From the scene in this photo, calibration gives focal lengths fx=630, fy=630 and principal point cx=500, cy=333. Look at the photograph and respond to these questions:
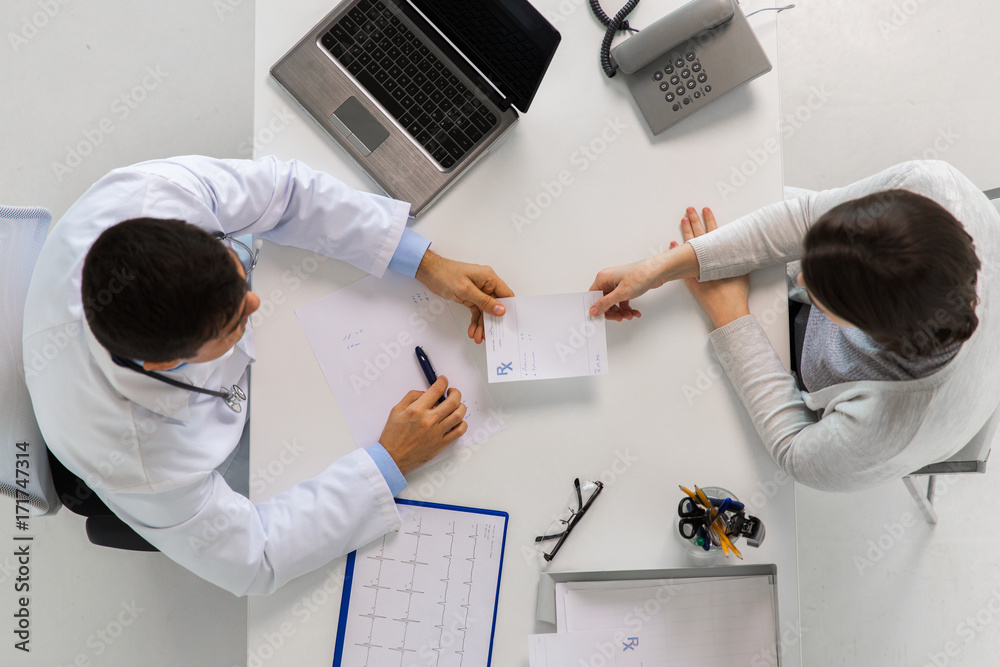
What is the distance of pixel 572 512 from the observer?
1112 millimetres

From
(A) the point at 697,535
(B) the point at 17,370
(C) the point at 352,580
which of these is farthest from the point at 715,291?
(B) the point at 17,370

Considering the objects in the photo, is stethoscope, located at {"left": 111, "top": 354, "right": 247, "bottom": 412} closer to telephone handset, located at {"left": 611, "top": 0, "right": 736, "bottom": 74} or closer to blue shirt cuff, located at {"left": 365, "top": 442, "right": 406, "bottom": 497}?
blue shirt cuff, located at {"left": 365, "top": 442, "right": 406, "bottom": 497}

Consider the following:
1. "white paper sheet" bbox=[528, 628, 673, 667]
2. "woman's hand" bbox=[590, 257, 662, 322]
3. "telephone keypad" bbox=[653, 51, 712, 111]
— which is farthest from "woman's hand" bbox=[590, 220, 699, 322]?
"white paper sheet" bbox=[528, 628, 673, 667]

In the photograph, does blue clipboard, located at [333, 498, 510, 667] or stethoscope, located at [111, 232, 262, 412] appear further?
blue clipboard, located at [333, 498, 510, 667]

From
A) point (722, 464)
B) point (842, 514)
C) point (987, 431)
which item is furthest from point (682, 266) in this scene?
point (842, 514)

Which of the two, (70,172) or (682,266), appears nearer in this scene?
(682,266)

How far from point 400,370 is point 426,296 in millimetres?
143

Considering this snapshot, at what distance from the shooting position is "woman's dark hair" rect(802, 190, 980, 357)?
31.0 inches

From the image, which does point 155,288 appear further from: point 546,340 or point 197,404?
point 546,340

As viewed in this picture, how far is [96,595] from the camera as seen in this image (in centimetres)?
171

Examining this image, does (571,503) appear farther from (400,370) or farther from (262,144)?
(262,144)

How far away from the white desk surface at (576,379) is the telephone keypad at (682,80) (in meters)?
0.04

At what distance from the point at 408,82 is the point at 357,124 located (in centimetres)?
12

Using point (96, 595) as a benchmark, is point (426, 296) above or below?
above
